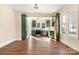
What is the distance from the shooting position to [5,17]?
3668 mm

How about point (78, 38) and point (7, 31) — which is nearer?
point (78, 38)

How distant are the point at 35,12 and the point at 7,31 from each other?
156cm
